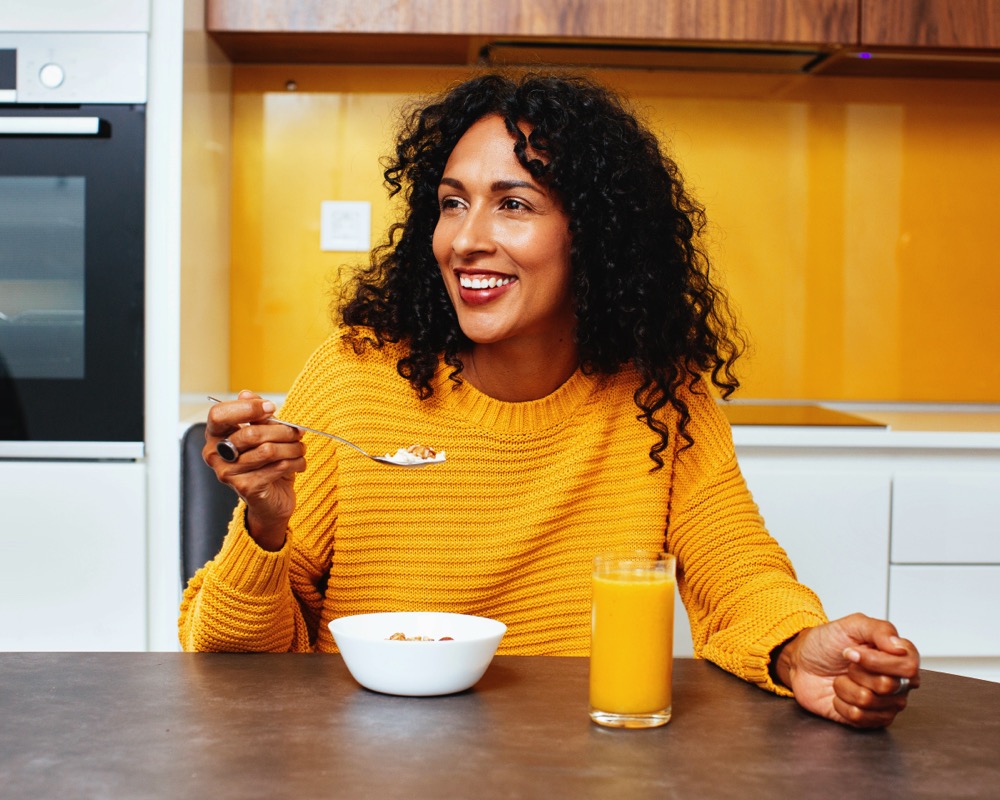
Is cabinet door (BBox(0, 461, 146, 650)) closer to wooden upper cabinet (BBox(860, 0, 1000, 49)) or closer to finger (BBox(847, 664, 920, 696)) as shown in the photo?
finger (BBox(847, 664, 920, 696))

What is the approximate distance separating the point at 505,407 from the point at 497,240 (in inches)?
7.9

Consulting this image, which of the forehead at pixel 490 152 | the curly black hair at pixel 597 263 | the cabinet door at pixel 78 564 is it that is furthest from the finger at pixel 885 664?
the cabinet door at pixel 78 564

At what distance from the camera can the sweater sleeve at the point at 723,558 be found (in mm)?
1150

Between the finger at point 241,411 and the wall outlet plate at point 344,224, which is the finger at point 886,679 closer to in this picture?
the finger at point 241,411

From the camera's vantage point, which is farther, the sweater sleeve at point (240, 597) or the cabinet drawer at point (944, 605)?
the cabinet drawer at point (944, 605)

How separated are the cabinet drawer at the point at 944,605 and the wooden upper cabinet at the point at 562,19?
1.07m

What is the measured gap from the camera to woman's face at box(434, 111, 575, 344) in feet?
4.67

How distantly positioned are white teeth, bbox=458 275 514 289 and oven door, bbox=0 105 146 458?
1.04m

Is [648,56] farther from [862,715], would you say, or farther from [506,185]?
[862,715]

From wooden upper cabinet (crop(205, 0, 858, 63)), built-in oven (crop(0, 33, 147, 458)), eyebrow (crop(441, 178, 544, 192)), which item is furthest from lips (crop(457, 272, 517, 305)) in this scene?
wooden upper cabinet (crop(205, 0, 858, 63))

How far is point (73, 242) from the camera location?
2.27m

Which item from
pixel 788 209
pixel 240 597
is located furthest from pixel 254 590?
pixel 788 209

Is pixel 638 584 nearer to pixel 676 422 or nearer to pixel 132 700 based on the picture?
pixel 132 700

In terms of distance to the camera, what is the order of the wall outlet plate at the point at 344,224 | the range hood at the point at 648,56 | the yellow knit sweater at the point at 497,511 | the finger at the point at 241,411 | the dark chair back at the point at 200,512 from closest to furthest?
1. the finger at the point at 241,411
2. the yellow knit sweater at the point at 497,511
3. the dark chair back at the point at 200,512
4. the range hood at the point at 648,56
5. the wall outlet plate at the point at 344,224
